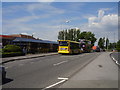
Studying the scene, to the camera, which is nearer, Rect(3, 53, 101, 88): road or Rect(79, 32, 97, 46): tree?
Rect(3, 53, 101, 88): road

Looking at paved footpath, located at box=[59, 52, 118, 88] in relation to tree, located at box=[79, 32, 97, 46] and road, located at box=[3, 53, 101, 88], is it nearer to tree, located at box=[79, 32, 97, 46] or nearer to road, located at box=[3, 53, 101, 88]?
road, located at box=[3, 53, 101, 88]

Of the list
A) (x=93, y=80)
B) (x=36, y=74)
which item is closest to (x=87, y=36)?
(x=36, y=74)

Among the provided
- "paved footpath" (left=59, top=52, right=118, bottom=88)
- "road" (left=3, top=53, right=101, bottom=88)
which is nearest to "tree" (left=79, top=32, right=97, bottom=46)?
"road" (left=3, top=53, right=101, bottom=88)

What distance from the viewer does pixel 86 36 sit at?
11650 centimetres

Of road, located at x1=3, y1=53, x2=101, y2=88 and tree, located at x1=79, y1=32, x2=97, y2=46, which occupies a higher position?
tree, located at x1=79, y1=32, x2=97, y2=46

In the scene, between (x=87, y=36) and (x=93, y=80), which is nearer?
(x=93, y=80)

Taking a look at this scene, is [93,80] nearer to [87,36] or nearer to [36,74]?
[36,74]

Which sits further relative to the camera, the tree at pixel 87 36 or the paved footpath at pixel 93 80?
the tree at pixel 87 36

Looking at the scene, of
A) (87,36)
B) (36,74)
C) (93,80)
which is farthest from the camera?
(87,36)

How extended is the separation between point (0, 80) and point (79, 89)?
391 cm

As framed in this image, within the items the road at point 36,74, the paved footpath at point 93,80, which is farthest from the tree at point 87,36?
the paved footpath at point 93,80

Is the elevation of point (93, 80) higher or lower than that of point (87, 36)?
lower

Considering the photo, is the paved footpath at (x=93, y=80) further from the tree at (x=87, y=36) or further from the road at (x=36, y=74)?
the tree at (x=87, y=36)

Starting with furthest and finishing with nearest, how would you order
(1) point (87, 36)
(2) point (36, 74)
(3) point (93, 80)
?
(1) point (87, 36), (2) point (36, 74), (3) point (93, 80)
